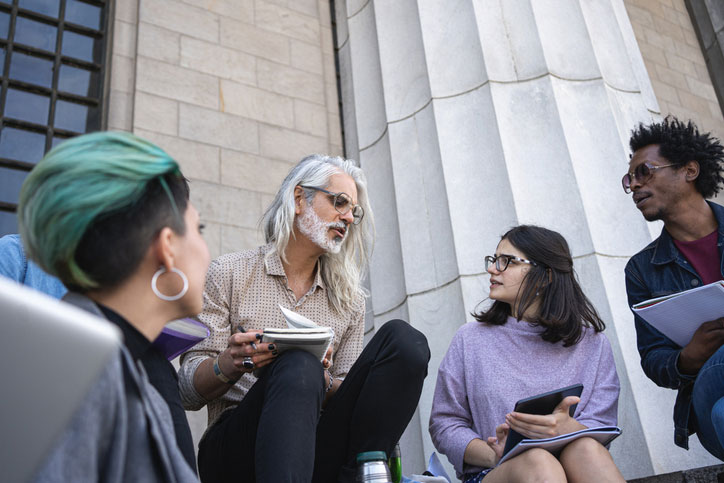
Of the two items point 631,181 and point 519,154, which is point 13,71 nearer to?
point 519,154

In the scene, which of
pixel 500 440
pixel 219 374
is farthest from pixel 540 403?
pixel 219 374

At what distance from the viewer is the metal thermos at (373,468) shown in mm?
2252

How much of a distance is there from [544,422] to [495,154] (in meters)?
2.46

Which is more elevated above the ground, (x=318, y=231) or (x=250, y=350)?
(x=318, y=231)

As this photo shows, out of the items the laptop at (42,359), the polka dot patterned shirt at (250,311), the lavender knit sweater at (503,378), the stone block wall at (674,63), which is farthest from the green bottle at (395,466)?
the stone block wall at (674,63)

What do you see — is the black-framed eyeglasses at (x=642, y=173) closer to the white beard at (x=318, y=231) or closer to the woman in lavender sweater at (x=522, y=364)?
the woman in lavender sweater at (x=522, y=364)

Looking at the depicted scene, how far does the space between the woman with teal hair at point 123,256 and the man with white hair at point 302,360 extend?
2.39 feet

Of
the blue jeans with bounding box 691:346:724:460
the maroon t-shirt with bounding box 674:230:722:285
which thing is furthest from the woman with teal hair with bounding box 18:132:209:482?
the maroon t-shirt with bounding box 674:230:722:285

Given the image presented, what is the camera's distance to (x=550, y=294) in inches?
129

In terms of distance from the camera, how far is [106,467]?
1.14m

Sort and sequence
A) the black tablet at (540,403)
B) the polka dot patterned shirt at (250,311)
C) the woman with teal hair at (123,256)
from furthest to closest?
the polka dot patterned shirt at (250,311) < the black tablet at (540,403) < the woman with teal hair at (123,256)

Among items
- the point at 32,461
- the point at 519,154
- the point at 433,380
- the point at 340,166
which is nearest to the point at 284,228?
the point at 340,166

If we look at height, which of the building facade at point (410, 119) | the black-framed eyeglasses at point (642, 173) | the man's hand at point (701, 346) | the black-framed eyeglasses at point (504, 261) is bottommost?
the man's hand at point (701, 346)

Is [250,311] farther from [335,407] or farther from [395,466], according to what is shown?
[395,466]
